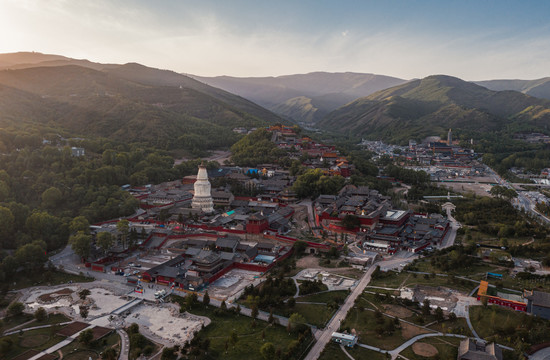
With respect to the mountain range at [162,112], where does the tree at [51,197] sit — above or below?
below

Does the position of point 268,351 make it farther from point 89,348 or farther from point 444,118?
point 444,118

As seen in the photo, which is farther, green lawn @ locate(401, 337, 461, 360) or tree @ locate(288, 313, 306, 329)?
tree @ locate(288, 313, 306, 329)

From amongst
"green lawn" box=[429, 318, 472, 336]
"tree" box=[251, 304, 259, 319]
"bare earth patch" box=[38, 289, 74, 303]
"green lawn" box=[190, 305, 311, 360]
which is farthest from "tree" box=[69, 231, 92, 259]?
"green lawn" box=[429, 318, 472, 336]

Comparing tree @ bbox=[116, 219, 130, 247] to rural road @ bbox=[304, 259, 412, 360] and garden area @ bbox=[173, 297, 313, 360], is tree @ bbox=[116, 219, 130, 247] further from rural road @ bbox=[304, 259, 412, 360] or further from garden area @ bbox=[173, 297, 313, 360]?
rural road @ bbox=[304, 259, 412, 360]

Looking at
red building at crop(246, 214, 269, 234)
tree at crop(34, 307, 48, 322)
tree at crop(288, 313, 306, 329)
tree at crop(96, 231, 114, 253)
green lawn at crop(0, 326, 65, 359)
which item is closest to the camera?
green lawn at crop(0, 326, 65, 359)

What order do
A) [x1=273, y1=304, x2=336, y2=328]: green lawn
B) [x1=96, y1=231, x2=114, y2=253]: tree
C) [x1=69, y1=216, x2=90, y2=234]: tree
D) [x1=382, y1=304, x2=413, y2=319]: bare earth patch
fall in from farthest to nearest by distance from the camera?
[x1=69, y1=216, x2=90, y2=234]: tree → [x1=96, y1=231, x2=114, y2=253]: tree → [x1=382, y1=304, x2=413, y2=319]: bare earth patch → [x1=273, y1=304, x2=336, y2=328]: green lawn

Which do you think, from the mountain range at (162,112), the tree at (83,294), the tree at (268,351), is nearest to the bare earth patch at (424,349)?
the tree at (268,351)

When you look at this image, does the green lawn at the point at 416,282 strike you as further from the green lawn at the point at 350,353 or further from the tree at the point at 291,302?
the green lawn at the point at 350,353
